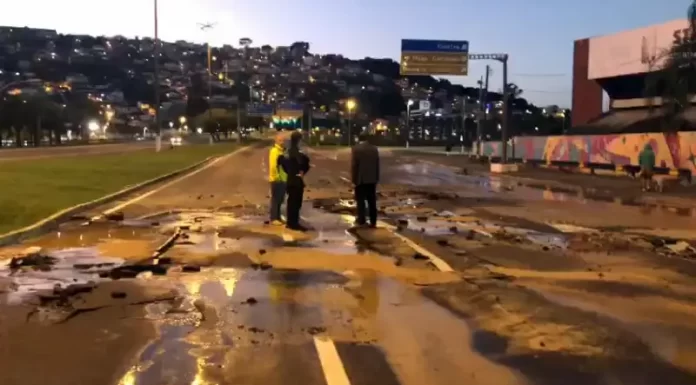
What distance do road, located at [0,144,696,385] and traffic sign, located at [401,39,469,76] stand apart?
31.2 m

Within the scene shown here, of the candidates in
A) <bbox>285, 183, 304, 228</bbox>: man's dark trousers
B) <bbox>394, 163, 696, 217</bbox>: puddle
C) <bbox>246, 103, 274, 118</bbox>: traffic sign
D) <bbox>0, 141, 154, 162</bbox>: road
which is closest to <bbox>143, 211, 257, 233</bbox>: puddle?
Answer: <bbox>285, 183, 304, 228</bbox>: man's dark trousers

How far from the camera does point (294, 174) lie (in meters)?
15.8

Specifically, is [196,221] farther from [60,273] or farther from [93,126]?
[93,126]

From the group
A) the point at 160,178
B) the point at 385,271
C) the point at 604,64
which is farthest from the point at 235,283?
the point at 604,64

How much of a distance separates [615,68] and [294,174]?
A: 49304 millimetres

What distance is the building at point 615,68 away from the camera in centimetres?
5456

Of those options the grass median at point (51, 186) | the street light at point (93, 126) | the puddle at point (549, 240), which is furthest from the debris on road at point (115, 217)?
the street light at point (93, 126)

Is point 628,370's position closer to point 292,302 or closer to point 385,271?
point 292,302

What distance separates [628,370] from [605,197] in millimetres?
21619

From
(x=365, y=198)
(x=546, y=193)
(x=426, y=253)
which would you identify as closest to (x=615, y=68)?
(x=546, y=193)

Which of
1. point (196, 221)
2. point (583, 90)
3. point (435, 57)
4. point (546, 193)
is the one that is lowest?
point (546, 193)

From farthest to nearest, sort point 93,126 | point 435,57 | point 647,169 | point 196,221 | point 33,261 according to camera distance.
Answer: point 93,126 < point 435,57 < point 647,169 < point 196,221 < point 33,261

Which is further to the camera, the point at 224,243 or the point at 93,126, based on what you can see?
the point at 93,126

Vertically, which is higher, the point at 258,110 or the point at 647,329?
the point at 258,110
